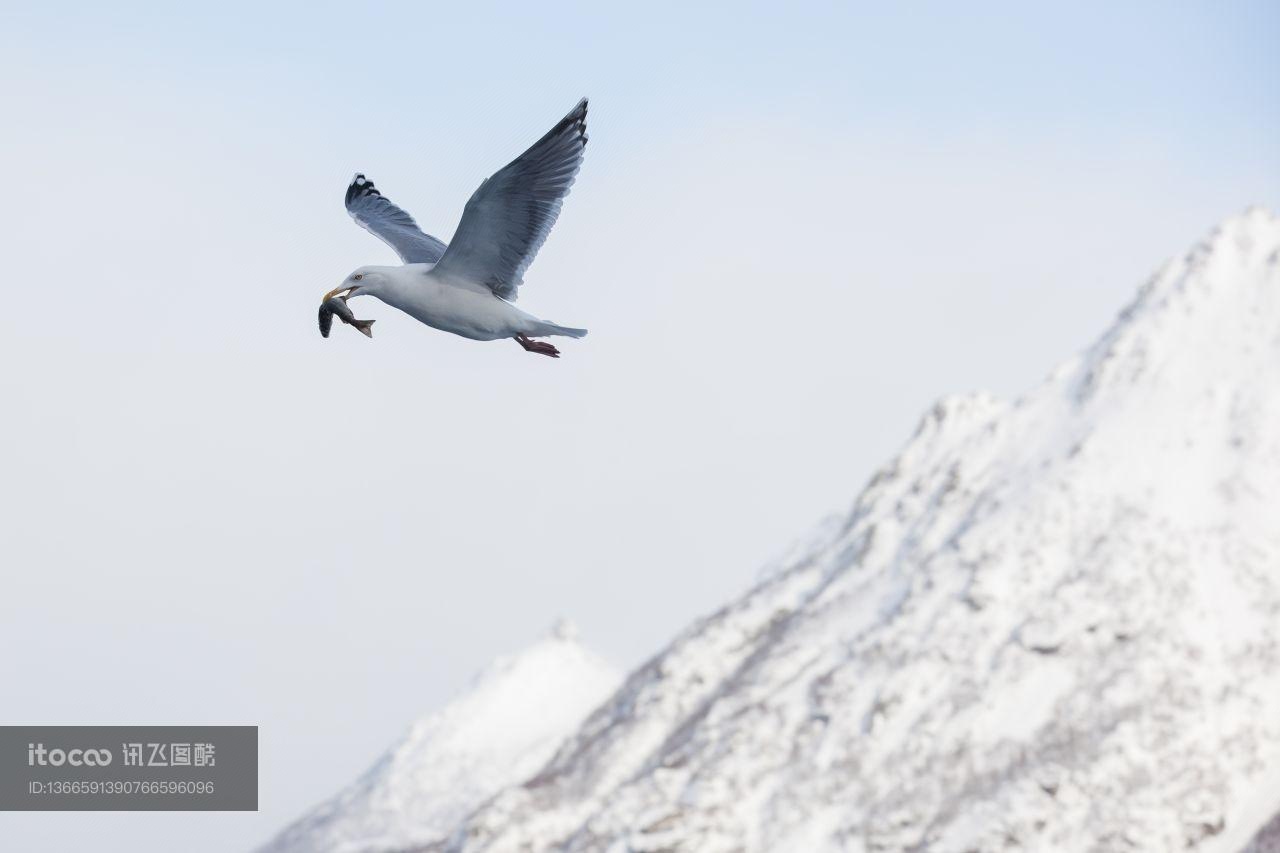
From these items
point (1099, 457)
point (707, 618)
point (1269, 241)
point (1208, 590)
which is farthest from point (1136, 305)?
point (707, 618)

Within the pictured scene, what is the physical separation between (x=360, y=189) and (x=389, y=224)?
1211 mm

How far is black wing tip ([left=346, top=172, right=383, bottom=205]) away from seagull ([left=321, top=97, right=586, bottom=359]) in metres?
6.06

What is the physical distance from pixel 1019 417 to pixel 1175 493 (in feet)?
64.7

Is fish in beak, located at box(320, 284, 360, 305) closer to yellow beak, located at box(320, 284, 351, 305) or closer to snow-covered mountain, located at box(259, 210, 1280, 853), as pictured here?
yellow beak, located at box(320, 284, 351, 305)

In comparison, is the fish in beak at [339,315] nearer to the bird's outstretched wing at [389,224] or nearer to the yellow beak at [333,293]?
the yellow beak at [333,293]

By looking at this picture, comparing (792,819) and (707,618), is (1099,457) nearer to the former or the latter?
(792,819)

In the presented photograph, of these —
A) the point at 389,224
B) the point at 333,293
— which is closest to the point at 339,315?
the point at 333,293

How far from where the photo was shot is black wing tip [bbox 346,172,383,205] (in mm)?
24125

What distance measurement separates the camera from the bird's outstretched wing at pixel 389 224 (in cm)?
2184

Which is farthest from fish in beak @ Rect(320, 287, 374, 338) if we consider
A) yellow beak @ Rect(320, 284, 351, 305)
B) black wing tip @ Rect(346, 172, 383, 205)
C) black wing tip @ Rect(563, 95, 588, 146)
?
black wing tip @ Rect(346, 172, 383, 205)

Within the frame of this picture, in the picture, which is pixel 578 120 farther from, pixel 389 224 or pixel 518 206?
pixel 389 224

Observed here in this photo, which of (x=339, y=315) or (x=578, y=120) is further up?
(x=578, y=120)

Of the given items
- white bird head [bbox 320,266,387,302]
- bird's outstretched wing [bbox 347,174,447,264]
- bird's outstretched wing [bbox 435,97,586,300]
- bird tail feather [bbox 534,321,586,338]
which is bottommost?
bird tail feather [bbox 534,321,586,338]

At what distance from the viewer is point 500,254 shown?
1845cm
